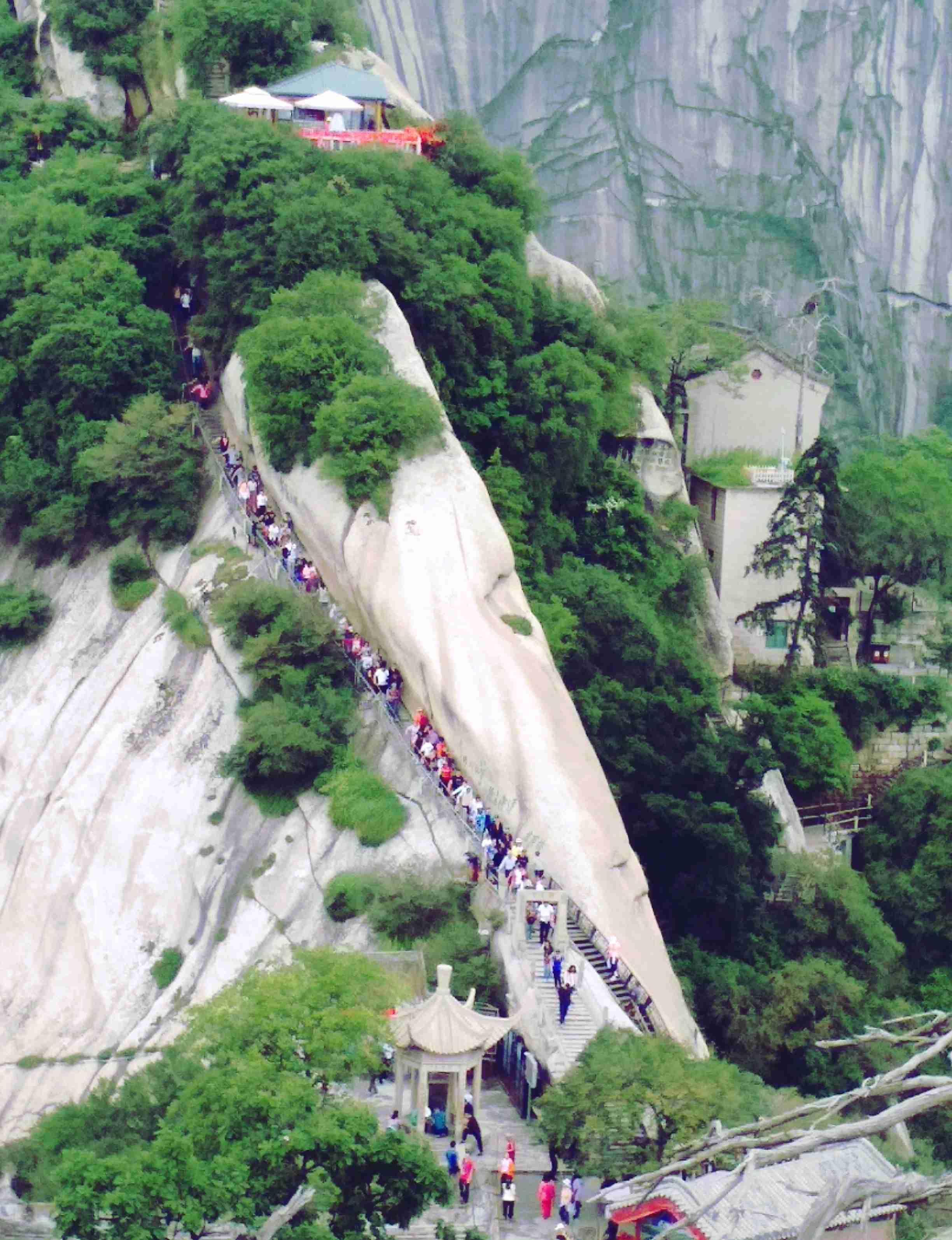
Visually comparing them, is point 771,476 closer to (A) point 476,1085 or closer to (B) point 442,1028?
(A) point 476,1085

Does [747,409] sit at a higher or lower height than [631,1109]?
lower

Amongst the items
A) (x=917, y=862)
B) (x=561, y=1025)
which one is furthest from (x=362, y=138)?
(x=561, y=1025)

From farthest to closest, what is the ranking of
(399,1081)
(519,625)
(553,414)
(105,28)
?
(105,28), (553,414), (519,625), (399,1081)

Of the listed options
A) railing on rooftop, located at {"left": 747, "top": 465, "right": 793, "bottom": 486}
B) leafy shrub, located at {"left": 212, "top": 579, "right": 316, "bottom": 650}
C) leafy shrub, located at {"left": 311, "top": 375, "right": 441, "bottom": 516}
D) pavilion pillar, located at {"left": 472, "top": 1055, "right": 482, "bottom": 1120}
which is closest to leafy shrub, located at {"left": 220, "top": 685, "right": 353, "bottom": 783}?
leafy shrub, located at {"left": 212, "top": 579, "right": 316, "bottom": 650}

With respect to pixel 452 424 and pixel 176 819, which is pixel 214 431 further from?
pixel 176 819

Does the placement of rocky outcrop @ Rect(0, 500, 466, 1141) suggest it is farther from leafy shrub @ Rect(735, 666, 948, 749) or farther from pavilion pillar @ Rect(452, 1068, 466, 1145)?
leafy shrub @ Rect(735, 666, 948, 749)

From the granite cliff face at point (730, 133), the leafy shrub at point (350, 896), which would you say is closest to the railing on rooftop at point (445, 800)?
the leafy shrub at point (350, 896)
